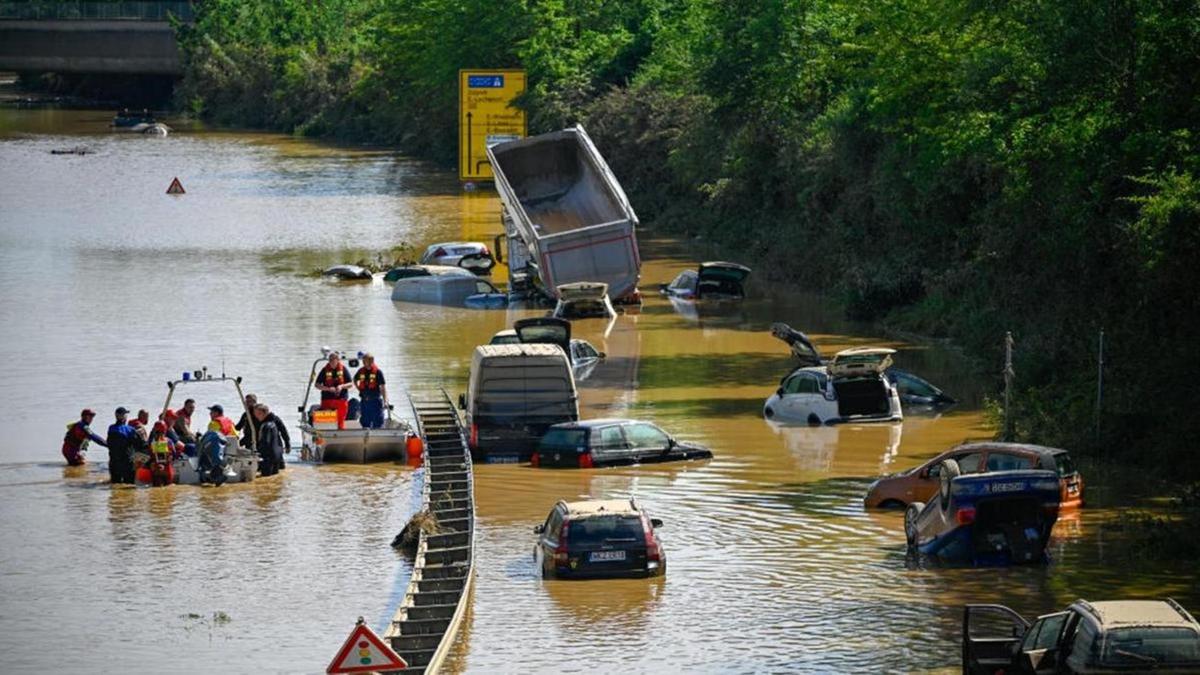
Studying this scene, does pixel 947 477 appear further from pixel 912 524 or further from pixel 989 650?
pixel 989 650

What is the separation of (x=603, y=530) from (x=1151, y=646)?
32.4 ft

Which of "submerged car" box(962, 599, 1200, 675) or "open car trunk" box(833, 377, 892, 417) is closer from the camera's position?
"submerged car" box(962, 599, 1200, 675)

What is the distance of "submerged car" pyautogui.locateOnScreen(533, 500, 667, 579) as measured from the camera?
27703 mm

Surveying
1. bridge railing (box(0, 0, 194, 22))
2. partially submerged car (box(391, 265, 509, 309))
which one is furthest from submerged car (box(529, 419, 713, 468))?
bridge railing (box(0, 0, 194, 22))

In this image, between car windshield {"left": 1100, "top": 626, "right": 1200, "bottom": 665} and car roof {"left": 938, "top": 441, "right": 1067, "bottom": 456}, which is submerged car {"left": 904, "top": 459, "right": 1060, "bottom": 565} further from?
car windshield {"left": 1100, "top": 626, "right": 1200, "bottom": 665}

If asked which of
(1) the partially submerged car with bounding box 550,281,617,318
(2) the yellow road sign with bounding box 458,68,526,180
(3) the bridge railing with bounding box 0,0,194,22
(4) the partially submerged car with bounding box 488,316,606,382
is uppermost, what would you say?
(3) the bridge railing with bounding box 0,0,194,22

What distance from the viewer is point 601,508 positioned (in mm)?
27859

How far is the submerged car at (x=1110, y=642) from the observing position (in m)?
19.0

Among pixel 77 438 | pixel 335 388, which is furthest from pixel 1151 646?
pixel 77 438

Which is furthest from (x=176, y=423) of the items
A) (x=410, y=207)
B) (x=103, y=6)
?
(x=103, y=6)

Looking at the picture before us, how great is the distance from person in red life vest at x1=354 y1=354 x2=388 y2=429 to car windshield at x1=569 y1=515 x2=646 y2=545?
33.6 feet

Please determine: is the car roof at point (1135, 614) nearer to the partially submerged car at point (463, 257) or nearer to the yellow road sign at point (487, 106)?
→ the partially submerged car at point (463, 257)

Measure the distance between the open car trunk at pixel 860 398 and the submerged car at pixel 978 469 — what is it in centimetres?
691

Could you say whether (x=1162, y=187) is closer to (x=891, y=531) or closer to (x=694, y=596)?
(x=891, y=531)
